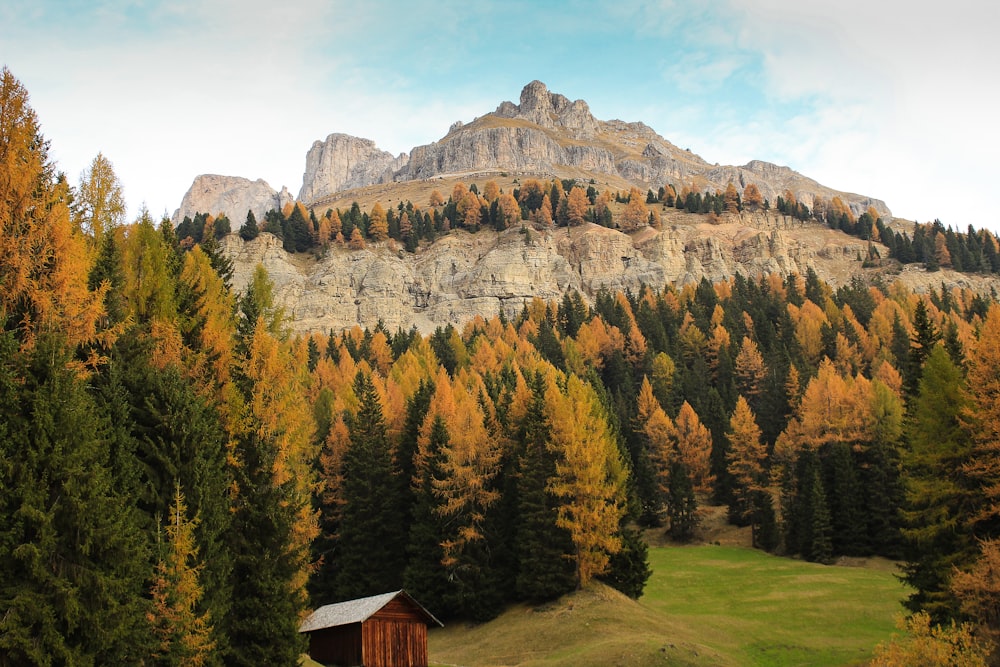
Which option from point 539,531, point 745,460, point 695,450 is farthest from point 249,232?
point 539,531

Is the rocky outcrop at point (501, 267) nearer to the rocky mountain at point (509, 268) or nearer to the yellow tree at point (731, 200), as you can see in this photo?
the rocky mountain at point (509, 268)

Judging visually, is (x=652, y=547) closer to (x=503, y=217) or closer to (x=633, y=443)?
(x=633, y=443)

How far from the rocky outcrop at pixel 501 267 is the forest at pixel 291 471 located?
66.2 meters

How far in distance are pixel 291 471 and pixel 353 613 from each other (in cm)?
993

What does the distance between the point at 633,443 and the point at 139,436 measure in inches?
2639

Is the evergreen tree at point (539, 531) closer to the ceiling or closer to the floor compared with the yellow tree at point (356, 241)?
closer to the floor

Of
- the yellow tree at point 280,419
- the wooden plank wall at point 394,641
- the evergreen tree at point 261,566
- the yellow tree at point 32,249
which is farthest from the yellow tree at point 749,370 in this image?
the yellow tree at point 32,249

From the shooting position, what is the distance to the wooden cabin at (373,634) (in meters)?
35.7

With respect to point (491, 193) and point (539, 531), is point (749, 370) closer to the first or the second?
point (539, 531)

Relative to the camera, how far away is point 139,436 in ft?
83.6

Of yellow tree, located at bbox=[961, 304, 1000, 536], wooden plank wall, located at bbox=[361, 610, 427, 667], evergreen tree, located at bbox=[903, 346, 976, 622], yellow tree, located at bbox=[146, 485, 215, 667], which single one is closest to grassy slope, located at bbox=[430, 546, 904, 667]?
wooden plank wall, located at bbox=[361, 610, 427, 667]

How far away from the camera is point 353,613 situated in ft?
121

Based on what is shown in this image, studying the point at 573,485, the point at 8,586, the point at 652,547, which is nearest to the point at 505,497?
the point at 573,485

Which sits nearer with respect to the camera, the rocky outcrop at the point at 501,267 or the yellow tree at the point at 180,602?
the yellow tree at the point at 180,602
